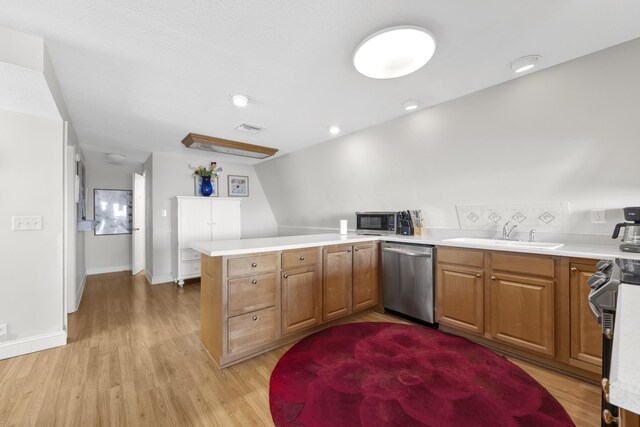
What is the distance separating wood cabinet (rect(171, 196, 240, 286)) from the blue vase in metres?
0.24

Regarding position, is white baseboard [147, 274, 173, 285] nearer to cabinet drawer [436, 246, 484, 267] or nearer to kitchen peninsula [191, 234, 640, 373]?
kitchen peninsula [191, 234, 640, 373]

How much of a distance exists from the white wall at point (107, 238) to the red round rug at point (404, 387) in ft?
16.5

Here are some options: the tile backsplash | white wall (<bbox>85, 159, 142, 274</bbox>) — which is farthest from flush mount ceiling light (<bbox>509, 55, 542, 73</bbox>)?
white wall (<bbox>85, 159, 142, 274</bbox>)

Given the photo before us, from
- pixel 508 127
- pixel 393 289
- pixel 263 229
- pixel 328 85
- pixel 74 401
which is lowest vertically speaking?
pixel 74 401

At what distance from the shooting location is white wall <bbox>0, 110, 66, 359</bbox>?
7.32ft

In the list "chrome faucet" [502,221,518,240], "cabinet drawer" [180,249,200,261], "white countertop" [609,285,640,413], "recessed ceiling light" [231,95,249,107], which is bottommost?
"cabinet drawer" [180,249,200,261]

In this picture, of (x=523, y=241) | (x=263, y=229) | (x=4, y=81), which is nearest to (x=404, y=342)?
(x=523, y=241)

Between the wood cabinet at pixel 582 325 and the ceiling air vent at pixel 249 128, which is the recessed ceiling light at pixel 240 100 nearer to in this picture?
the ceiling air vent at pixel 249 128

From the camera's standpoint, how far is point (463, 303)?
242 centimetres

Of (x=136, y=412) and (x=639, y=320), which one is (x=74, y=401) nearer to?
(x=136, y=412)

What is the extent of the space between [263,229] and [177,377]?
4.10 meters

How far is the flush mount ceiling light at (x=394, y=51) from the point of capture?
1553 millimetres

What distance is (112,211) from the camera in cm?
541

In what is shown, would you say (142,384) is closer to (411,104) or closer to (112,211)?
(411,104)
